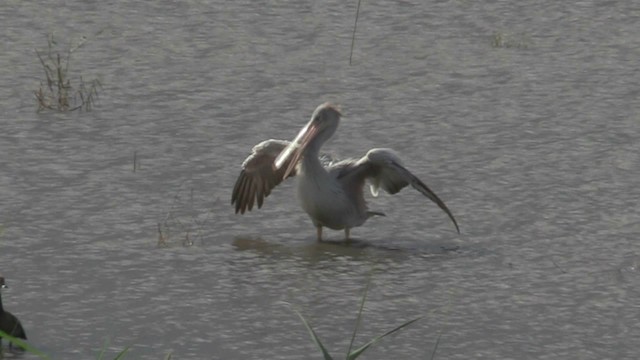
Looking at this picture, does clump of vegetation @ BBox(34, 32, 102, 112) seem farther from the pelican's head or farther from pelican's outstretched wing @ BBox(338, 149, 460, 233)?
pelican's outstretched wing @ BBox(338, 149, 460, 233)

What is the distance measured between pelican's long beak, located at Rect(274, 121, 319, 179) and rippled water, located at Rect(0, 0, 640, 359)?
0.36 meters

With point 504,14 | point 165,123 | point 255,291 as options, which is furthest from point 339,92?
point 255,291

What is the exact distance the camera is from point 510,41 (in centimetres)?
1497

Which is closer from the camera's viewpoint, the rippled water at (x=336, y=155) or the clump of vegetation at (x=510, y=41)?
the rippled water at (x=336, y=155)

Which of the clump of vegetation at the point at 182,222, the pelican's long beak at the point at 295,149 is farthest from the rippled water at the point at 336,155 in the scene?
the pelican's long beak at the point at 295,149

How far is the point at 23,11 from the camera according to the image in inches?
622

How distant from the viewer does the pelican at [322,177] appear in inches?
409

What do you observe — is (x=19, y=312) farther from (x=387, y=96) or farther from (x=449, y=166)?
(x=387, y=96)

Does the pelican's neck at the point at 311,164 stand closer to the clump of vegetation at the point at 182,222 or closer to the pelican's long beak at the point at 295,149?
the pelican's long beak at the point at 295,149

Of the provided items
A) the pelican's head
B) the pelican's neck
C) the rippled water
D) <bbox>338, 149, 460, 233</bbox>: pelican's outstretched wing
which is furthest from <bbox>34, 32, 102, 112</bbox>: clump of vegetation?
<bbox>338, 149, 460, 233</bbox>: pelican's outstretched wing

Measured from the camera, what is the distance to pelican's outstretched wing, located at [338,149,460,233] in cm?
1020

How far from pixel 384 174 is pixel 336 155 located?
4.45 ft

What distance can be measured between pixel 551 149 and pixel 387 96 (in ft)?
5.89

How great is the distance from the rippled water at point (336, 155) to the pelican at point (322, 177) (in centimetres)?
16
